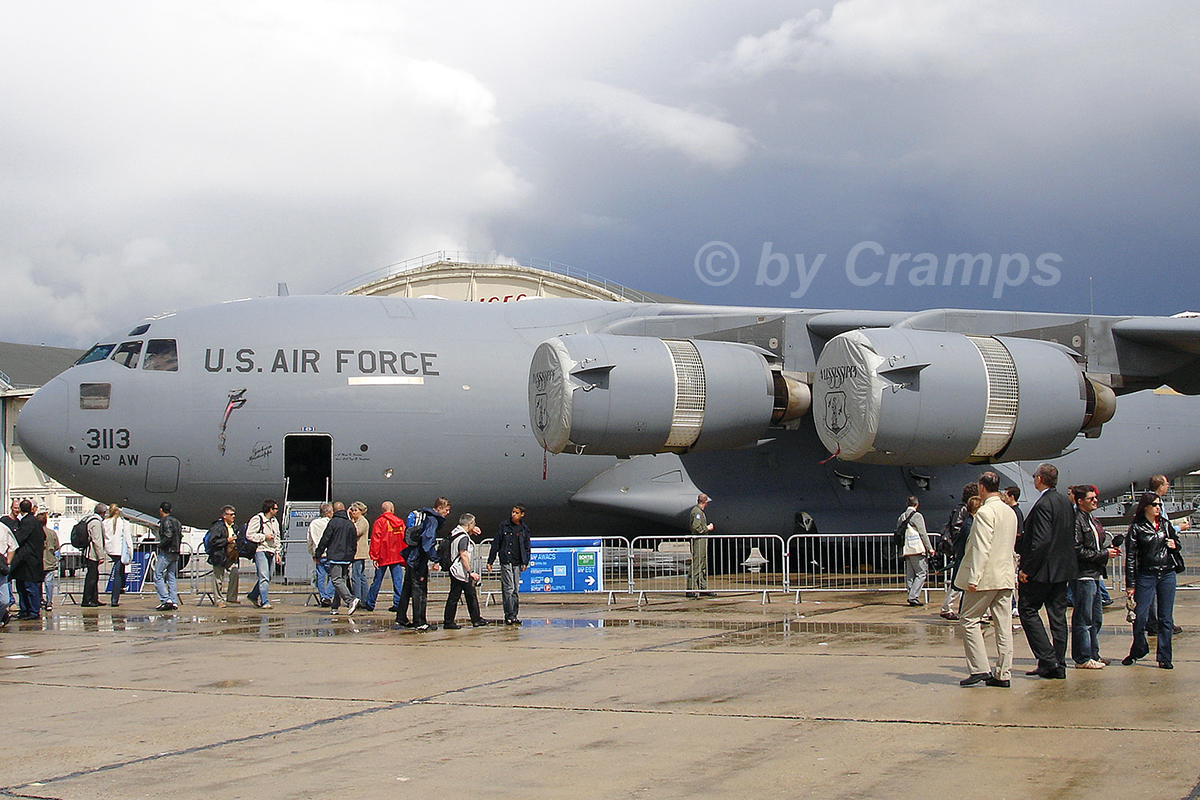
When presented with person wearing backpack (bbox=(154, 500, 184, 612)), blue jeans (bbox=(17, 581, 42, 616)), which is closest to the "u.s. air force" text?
person wearing backpack (bbox=(154, 500, 184, 612))

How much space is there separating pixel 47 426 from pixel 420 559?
6.52 metres

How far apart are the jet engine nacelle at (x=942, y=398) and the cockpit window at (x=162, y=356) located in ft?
26.9

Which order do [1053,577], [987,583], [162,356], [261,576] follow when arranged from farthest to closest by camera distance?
[162,356], [261,576], [1053,577], [987,583]

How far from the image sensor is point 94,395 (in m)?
15.0

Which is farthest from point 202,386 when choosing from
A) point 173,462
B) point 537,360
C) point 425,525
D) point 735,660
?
point 735,660

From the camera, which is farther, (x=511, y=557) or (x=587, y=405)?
(x=587, y=405)

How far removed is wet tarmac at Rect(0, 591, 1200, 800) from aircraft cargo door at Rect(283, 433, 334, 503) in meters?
4.88

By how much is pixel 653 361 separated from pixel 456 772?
32.2ft

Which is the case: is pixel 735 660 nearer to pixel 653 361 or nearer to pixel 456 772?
pixel 456 772

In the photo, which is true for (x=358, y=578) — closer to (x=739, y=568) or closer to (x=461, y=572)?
(x=461, y=572)

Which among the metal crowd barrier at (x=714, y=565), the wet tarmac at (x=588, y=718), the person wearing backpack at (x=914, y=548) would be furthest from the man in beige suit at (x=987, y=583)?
the metal crowd barrier at (x=714, y=565)

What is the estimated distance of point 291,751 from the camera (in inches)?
213

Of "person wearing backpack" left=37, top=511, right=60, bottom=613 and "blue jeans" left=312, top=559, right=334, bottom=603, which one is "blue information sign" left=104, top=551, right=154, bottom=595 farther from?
"blue jeans" left=312, top=559, right=334, bottom=603

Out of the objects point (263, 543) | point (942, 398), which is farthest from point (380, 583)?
point (942, 398)
